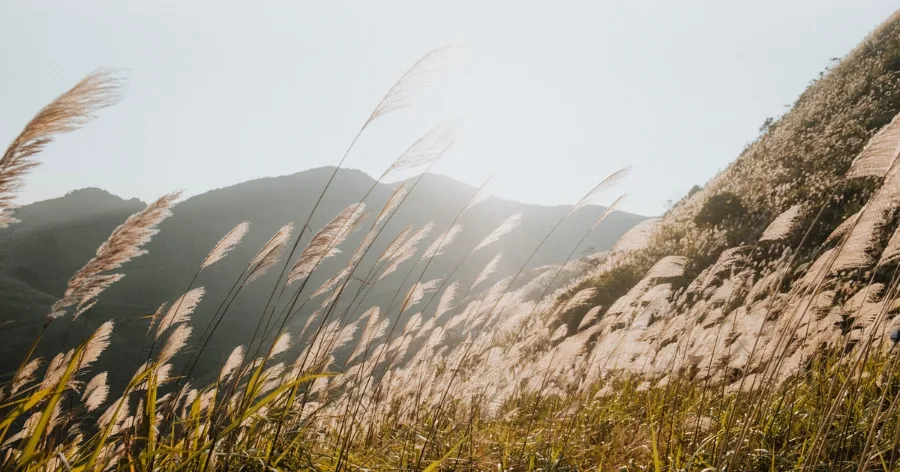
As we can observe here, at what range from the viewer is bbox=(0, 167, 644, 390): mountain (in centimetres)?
7306

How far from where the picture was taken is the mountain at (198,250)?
7306 centimetres

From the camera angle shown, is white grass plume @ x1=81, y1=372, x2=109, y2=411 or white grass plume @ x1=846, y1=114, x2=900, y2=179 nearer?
white grass plume @ x1=846, y1=114, x2=900, y2=179

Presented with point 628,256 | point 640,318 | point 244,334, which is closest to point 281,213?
point 244,334

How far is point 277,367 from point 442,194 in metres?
148

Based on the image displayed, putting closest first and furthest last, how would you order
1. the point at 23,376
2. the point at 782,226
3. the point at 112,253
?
1. the point at 112,253
2. the point at 782,226
3. the point at 23,376

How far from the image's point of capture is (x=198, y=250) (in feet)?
332

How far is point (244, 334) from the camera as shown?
8050cm

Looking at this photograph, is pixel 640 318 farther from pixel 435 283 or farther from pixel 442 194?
pixel 442 194

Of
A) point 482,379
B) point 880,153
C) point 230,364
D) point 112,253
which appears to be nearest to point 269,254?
point 112,253

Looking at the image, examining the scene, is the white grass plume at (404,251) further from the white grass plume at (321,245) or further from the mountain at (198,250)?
the mountain at (198,250)

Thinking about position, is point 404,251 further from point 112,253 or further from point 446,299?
point 112,253

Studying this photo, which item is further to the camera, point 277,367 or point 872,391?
point 277,367

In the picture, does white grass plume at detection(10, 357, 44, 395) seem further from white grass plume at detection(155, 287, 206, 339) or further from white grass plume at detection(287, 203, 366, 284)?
white grass plume at detection(287, 203, 366, 284)

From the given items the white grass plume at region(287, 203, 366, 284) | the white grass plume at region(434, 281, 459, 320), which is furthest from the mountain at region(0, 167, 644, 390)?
the white grass plume at region(287, 203, 366, 284)
